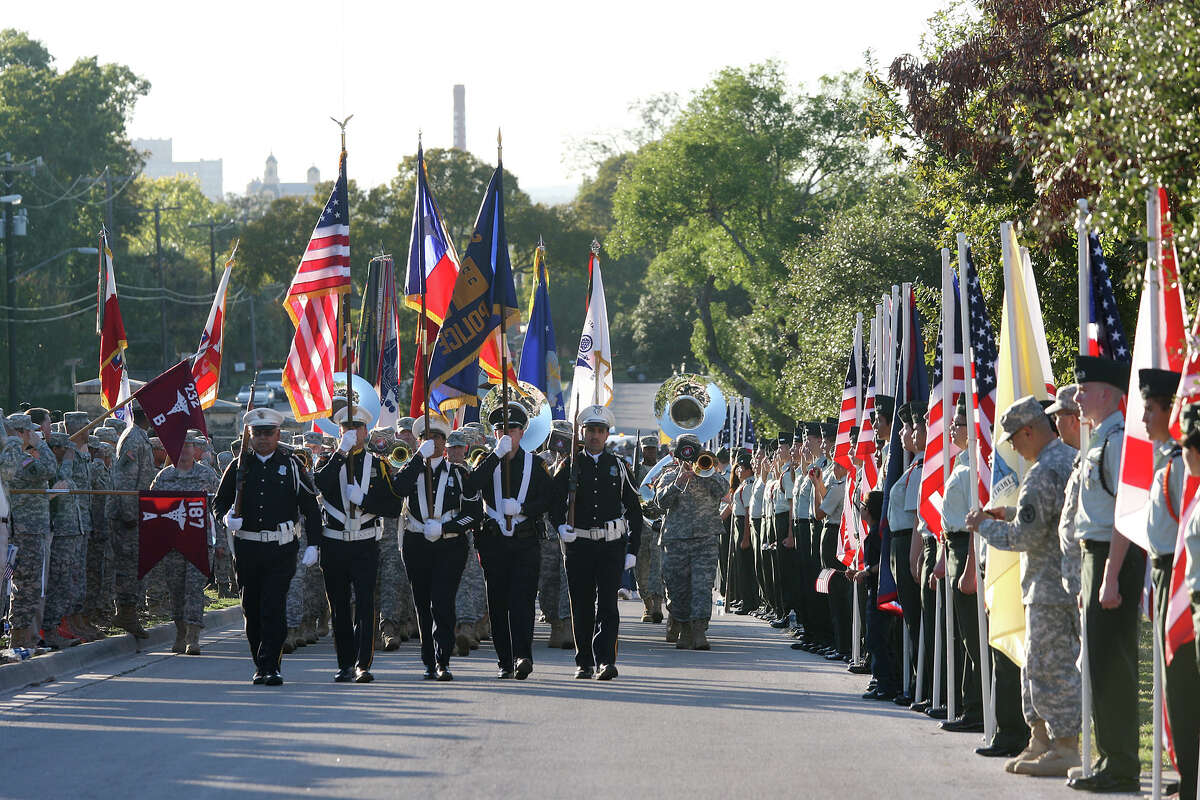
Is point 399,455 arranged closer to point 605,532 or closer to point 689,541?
point 689,541

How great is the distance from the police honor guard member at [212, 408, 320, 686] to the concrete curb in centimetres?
185

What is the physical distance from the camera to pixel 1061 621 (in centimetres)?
945

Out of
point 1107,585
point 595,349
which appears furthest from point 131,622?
point 1107,585

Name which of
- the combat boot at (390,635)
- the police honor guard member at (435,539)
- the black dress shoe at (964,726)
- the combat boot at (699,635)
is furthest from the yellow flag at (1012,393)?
the combat boot at (390,635)

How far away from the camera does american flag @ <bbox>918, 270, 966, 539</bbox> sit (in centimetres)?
1154

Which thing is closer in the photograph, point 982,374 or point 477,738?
point 477,738

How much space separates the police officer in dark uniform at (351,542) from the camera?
13852 mm

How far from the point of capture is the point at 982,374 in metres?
11.4

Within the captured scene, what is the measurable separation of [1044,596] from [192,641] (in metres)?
9.47

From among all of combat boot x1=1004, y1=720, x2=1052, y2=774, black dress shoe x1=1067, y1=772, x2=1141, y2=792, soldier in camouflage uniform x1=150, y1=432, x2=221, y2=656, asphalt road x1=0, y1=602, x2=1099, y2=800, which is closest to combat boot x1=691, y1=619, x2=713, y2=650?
asphalt road x1=0, y1=602, x2=1099, y2=800

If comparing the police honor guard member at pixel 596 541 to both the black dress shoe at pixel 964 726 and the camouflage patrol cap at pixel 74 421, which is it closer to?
the black dress shoe at pixel 964 726

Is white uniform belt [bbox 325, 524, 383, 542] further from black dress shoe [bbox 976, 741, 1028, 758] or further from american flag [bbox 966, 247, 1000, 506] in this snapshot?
black dress shoe [bbox 976, 741, 1028, 758]

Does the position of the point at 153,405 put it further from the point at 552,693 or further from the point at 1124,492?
the point at 1124,492

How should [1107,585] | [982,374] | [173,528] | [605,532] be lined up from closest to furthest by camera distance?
[1107,585] → [982,374] → [605,532] → [173,528]
